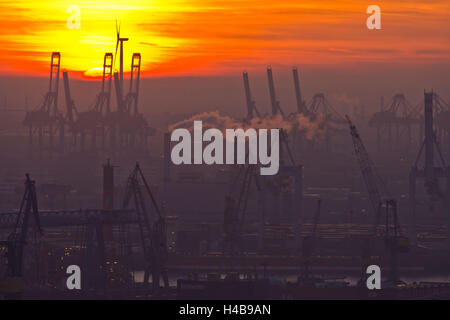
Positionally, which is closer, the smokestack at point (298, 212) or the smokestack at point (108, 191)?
the smokestack at point (108, 191)

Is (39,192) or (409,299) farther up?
(39,192)

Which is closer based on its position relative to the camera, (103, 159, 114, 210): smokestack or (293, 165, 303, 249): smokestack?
(103, 159, 114, 210): smokestack

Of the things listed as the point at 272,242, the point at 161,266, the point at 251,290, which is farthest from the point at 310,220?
Result: the point at 251,290

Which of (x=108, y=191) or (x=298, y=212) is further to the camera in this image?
(x=298, y=212)

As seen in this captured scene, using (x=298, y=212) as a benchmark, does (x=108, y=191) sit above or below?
above

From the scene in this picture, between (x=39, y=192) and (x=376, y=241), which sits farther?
(x=39, y=192)
